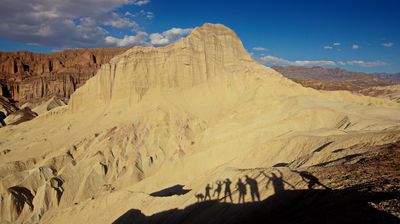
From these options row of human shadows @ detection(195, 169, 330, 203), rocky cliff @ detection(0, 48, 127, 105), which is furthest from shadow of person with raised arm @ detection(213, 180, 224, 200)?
rocky cliff @ detection(0, 48, 127, 105)

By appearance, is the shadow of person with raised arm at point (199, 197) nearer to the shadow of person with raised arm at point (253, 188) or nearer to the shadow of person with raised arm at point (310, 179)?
the shadow of person with raised arm at point (253, 188)

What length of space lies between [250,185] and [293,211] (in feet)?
15.2

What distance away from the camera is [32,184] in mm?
39250

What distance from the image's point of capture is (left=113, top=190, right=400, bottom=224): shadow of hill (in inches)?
415

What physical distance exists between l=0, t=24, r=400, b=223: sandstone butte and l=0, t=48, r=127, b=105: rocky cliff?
7355 centimetres

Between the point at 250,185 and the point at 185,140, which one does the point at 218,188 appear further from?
the point at 185,140

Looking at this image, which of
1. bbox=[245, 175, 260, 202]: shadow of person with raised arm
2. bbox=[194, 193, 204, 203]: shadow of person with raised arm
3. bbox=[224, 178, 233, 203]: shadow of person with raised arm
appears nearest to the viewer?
bbox=[245, 175, 260, 202]: shadow of person with raised arm

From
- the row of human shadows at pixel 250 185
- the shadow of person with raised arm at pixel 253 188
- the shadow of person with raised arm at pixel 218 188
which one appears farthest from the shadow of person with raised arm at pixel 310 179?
the shadow of person with raised arm at pixel 218 188

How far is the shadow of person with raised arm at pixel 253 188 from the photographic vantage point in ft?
55.9

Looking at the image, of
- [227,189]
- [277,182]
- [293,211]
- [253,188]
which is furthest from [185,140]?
[293,211]

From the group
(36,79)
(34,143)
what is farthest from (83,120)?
(36,79)

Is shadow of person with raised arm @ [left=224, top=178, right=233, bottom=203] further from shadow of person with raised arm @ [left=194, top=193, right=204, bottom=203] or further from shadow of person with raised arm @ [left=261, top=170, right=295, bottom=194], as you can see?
shadow of person with raised arm @ [left=261, top=170, right=295, bottom=194]

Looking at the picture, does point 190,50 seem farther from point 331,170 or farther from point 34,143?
Answer: point 331,170

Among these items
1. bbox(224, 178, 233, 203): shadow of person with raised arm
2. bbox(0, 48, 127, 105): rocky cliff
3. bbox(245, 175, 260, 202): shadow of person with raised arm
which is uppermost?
bbox(0, 48, 127, 105): rocky cliff
